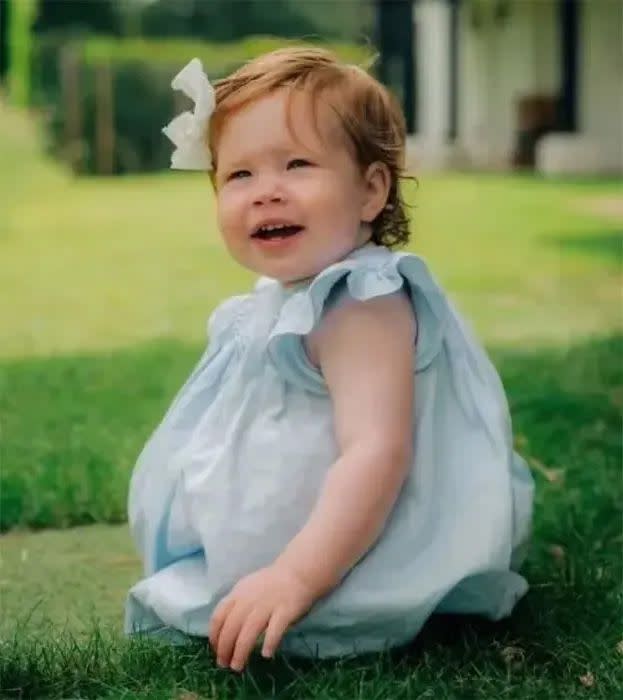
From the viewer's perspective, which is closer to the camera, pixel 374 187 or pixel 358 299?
pixel 358 299

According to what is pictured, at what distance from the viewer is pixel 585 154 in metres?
15.8

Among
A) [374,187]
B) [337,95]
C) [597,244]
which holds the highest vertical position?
[337,95]

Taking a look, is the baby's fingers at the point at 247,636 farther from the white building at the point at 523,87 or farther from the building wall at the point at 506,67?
the building wall at the point at 506,67

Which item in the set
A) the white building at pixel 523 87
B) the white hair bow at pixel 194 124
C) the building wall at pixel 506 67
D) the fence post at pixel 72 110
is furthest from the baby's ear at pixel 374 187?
the building wall at pixel 506 67

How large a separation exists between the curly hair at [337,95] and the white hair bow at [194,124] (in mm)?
16

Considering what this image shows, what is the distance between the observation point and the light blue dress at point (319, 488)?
1.99 metres

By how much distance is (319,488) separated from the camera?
6.58 feet

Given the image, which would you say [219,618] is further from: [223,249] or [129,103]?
[129,103]

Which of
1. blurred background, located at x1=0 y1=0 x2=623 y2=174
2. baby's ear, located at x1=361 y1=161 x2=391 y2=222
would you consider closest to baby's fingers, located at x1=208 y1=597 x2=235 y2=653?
baby's ear, located at x1=361 y1=161 x2=391 y2=222

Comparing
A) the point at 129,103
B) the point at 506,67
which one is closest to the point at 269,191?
the point at 129,103

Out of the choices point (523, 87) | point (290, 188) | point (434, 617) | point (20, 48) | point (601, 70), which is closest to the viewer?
point (290, 188)

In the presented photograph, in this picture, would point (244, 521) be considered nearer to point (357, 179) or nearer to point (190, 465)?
point (190, 465)

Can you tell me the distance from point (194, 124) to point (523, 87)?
17.0m

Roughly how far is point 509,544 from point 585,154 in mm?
14172
